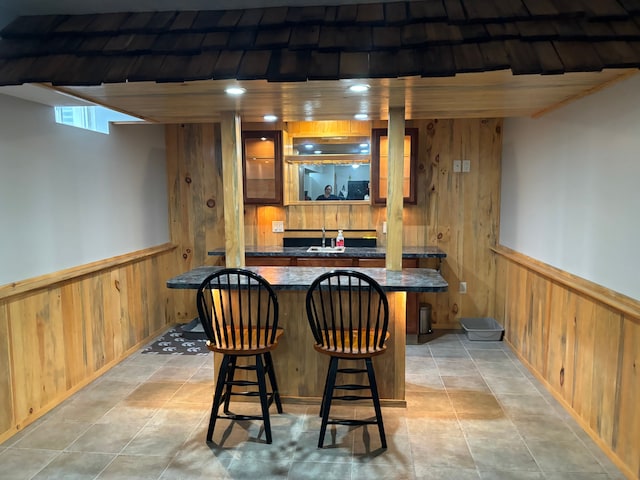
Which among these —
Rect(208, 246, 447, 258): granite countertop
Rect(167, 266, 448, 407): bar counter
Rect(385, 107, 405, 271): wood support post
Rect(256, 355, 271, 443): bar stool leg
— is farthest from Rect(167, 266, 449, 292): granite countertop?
Rect(208, 246, 447, 258): granite countertop

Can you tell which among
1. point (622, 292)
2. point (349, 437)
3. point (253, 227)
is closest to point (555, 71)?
point (622, 292)

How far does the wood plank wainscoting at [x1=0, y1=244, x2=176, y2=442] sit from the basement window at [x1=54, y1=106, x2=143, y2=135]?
115 cm

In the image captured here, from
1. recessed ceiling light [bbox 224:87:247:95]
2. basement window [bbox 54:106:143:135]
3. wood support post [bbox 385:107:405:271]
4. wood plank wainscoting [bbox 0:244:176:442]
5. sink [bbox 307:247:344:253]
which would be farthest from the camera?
sink [bbox 307:247:344:253]

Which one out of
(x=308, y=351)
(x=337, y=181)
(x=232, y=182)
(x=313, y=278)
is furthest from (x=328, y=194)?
(x=308, y=351)

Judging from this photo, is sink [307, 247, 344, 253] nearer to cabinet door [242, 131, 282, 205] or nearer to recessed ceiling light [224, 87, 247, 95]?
cabinet door [242, 131, 282, 205]

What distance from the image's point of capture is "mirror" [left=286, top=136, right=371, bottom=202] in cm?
461

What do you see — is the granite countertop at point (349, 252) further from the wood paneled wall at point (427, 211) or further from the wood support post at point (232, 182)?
the wood support post at point (232, 182)

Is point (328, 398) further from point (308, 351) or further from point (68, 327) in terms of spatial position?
point (68, 327)

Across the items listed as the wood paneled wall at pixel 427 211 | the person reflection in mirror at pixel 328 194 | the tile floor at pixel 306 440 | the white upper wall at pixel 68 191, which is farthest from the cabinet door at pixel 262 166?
the tile floor at pixel 306 440

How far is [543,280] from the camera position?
131 inches

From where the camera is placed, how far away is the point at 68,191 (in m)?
3.19

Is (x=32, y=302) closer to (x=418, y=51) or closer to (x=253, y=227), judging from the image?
(x=253, y=227)

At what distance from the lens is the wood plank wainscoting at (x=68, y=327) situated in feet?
8.50

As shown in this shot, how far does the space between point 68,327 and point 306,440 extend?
1961 millimetres
